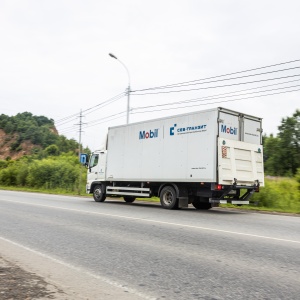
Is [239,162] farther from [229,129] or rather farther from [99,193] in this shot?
[99,193]

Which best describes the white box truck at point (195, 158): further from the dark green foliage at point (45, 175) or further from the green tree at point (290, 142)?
the green tree at point (290, 142)

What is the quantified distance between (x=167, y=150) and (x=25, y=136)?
11996 cm

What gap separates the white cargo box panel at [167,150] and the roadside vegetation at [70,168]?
3055mm

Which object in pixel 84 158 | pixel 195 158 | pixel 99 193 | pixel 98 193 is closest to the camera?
pixel 195 158

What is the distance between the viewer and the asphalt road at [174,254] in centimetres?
428

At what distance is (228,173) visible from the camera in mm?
13461

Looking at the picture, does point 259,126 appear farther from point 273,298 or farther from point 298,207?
point 273,298

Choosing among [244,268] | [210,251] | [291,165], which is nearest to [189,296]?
[244,268]

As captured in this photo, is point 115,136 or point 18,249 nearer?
point 18,249

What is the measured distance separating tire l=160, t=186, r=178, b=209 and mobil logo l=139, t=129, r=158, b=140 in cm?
231

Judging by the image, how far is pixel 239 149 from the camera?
46.2ft

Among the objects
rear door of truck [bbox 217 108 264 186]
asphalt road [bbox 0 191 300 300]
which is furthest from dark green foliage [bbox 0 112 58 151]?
asphalt road [bbox 0 191 300 300]

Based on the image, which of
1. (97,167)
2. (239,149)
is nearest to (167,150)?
(239,149)

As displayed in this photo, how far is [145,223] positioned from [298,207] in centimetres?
935
